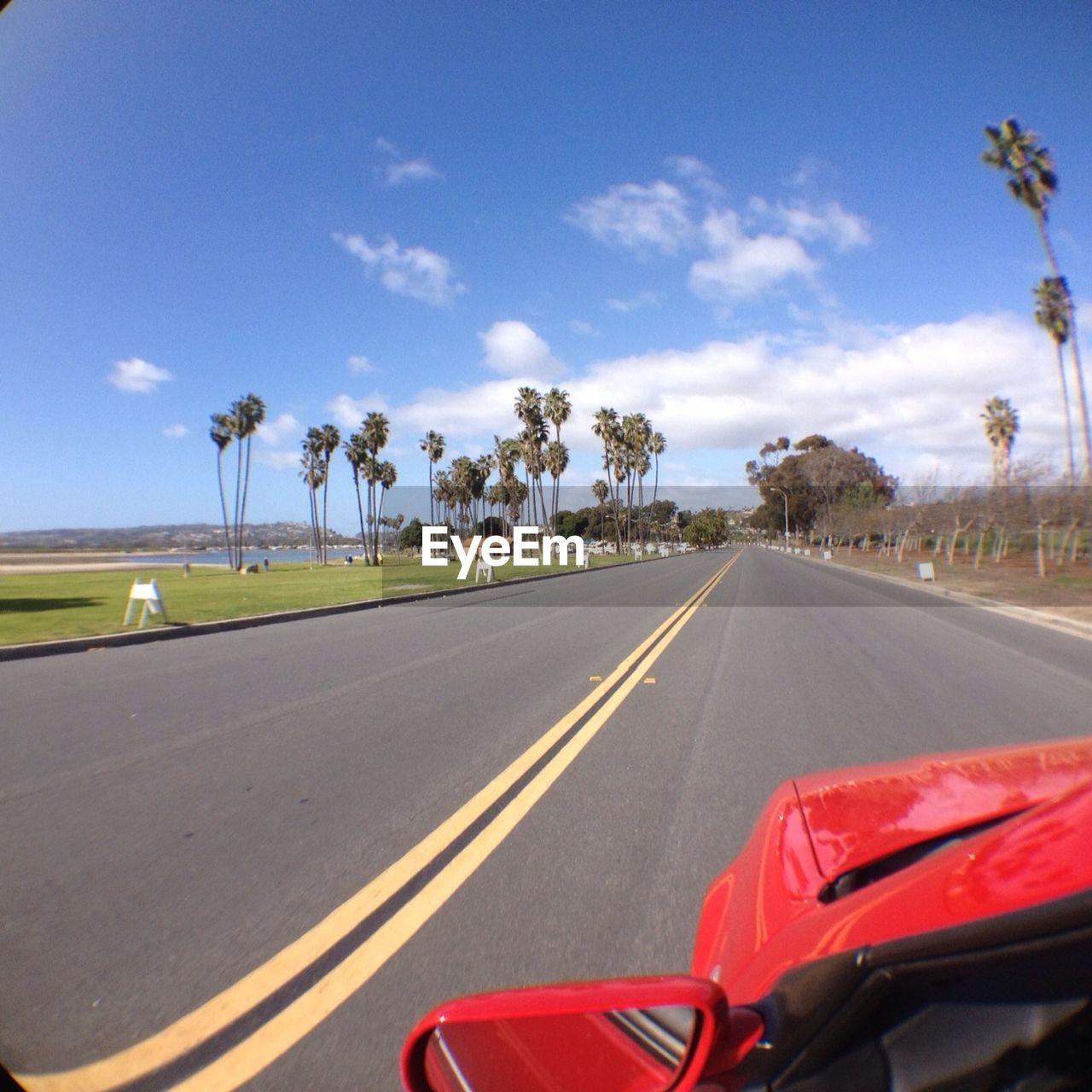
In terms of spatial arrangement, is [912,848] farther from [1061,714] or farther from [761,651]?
[761,651]

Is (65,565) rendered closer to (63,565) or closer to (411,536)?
(63,565)

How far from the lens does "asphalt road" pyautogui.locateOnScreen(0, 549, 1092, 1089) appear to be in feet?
9.29

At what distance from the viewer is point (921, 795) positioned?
253 centimetres

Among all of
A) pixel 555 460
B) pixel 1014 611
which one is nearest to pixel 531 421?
pixel 555 460

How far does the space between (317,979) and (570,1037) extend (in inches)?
69.9

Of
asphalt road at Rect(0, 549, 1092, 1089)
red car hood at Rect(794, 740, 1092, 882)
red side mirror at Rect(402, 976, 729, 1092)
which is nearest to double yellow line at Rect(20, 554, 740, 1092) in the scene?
asphalt road at Rect(0, 549, 1092, 1089)

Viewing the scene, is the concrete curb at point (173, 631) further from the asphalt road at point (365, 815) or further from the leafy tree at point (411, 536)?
the leafy tree at point (411, 536)

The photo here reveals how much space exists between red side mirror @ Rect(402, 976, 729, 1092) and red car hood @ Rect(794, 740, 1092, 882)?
69 centimetres

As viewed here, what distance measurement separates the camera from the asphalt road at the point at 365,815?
283 centimetres

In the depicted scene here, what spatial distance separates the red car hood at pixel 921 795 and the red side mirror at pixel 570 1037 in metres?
0.69

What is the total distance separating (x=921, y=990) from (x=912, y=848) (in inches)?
32.1

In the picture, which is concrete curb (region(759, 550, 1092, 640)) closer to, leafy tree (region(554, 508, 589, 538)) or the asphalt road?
the asphalt road

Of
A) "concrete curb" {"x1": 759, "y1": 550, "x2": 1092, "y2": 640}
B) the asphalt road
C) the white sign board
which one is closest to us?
the asphalt road

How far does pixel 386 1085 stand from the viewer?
7.75ft
